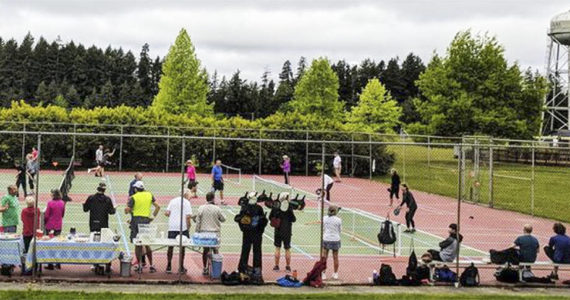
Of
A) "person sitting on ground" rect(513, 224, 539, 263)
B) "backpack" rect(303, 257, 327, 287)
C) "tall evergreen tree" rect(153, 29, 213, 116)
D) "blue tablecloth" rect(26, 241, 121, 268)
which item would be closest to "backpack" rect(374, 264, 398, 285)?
"backpack" rect(303, 257, 327, 287)

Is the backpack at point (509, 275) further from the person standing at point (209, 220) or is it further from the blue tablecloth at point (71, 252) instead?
the blue tablecloth at point (71, 252)

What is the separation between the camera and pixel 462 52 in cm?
5709

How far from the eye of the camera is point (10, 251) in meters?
13.9

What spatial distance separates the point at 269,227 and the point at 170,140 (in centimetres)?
2343

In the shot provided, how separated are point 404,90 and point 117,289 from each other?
125688 mm

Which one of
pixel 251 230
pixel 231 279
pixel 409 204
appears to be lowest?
pixel 231 279

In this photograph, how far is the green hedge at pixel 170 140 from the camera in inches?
1686

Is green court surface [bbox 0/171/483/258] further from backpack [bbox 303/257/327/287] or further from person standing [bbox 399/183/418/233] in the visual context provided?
backpack [bbox 303/257/327/287]

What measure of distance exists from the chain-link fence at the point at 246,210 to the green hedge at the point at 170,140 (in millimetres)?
103

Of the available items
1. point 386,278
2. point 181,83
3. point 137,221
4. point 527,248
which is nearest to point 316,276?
point 386,278

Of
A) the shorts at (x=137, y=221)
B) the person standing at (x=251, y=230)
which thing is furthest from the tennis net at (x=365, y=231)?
the shorts at (x=137, y=221)

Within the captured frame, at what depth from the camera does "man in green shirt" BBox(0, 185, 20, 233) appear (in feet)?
49.3

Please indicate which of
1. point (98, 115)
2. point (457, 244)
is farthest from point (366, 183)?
point (457, 244)

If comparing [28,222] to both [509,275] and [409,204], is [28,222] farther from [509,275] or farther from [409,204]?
[409,204]
